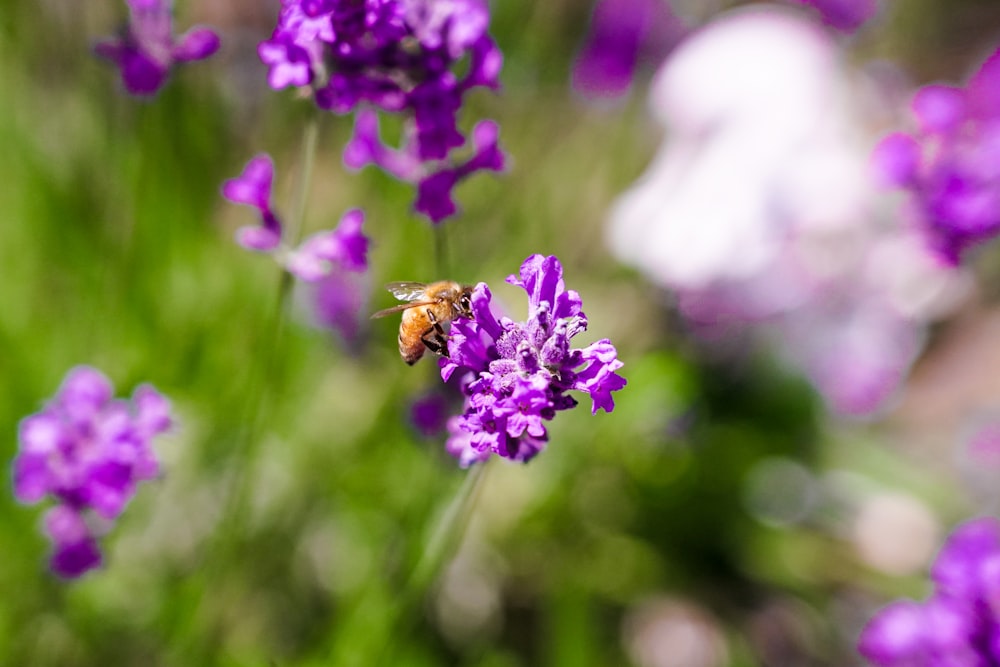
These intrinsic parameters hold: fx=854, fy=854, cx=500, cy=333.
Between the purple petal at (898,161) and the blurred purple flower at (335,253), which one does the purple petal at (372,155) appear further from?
the purple petal at (898,161)

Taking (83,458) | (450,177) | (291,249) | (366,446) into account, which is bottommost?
(83,458)

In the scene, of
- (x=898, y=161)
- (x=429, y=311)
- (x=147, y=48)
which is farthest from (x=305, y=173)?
(x=898, y=161)

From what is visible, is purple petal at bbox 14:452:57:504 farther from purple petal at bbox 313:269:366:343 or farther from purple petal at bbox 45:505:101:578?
purple petal at bbox 313:269:366:343

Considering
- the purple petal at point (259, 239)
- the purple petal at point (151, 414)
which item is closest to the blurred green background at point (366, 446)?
the purple petal at point (151, 414)

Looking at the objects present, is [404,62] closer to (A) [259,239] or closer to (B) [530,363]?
(A) [259,239]

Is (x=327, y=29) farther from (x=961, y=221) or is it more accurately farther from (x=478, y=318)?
(x=961, y=221)

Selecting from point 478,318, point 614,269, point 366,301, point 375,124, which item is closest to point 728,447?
point 614,269

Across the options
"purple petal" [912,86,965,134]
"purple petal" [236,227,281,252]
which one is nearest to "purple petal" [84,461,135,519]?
"purple petal" [236,227,281,252]
